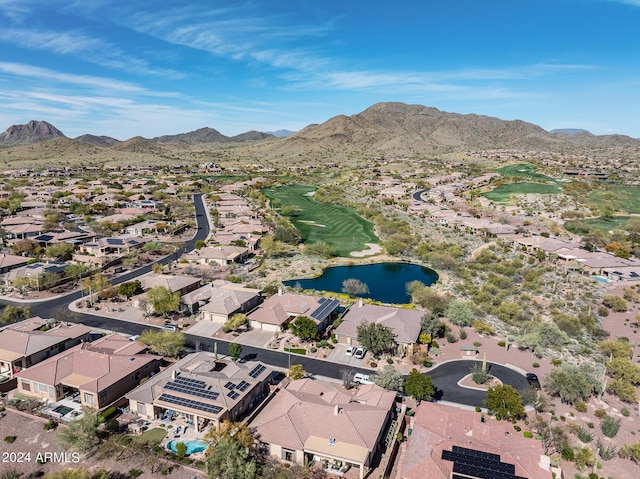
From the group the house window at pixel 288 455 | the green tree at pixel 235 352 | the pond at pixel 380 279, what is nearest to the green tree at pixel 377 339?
the green tree at pixel 235 352

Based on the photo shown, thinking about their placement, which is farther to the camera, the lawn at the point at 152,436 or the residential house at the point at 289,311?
the residential house at the point at 289,311

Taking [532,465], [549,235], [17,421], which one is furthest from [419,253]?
[17,421]

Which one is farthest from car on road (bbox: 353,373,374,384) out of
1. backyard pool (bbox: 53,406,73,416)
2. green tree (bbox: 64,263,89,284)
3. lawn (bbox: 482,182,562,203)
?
lawn (bbox: 482,182,562,203)

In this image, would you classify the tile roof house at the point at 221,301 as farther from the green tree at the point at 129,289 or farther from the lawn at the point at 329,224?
the lawn at the point at 329,224

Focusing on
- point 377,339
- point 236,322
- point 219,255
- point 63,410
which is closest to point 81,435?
point 63,410

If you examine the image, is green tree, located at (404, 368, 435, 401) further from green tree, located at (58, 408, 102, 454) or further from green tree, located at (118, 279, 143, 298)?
green tree, located at (118, 279, 143, 298)

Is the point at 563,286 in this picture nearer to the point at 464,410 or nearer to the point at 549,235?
the point at 549,235
